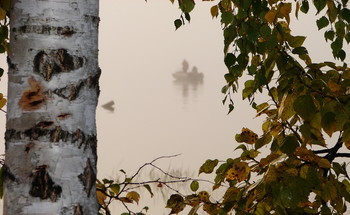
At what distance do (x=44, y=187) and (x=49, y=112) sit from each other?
22 cm

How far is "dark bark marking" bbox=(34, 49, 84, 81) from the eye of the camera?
72.9 inches

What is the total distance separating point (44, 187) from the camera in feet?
5.99

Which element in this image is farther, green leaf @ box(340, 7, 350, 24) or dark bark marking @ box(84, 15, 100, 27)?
green leaf @ box(340, 7, 350, 24)

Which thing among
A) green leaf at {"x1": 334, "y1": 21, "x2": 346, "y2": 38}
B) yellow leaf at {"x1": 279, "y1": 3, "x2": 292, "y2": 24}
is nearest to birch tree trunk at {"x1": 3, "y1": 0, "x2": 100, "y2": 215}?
yellow leaf at {"x1": 279, "y1": 3, "x2": 292, "y2": 24}

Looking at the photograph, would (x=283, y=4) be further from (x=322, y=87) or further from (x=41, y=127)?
(x=41, y=127)

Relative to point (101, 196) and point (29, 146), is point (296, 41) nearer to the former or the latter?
point (101, 196)

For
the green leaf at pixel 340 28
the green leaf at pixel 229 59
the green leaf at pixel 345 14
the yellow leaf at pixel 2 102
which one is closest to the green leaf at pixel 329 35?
the green leaf at pixel 340 28

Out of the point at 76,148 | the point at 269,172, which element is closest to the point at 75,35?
the point at 76,148

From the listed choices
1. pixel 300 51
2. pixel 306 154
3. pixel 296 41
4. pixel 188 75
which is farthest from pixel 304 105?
pixel 188 75

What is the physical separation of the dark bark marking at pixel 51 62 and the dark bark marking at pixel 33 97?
1.4 inches

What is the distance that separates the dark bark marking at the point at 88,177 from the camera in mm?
1876

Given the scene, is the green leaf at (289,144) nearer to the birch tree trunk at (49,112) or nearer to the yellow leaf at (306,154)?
the yellow leaf at (306,154)

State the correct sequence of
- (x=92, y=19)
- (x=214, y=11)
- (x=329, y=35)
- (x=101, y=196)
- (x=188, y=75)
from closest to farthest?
(x=92, y=19), (x=101, y=196), (x=329, y=35), (x=214, y=11), (x=188, y=75)

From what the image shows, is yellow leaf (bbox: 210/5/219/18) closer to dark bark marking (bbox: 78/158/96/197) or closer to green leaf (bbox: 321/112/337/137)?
green leaf (bbox: 321/112/337/137)
